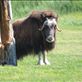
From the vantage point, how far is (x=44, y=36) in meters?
9.09

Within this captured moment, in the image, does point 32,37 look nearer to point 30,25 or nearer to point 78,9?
point 30,25

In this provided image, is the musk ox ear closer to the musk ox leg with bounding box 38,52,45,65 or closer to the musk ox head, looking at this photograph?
the musk ox head

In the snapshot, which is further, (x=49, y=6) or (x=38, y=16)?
(x=49, y=6)

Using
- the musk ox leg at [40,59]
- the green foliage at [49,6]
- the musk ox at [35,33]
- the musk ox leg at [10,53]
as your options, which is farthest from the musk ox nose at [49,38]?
the green foliage at [49,6]

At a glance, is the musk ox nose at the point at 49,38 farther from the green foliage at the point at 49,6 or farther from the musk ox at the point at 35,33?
the green foliage at the point at 49,6

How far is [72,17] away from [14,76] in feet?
69.1

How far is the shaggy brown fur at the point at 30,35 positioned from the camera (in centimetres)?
917

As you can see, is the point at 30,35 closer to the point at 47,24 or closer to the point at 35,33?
the point at 35,33

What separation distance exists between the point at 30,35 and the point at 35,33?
100 mm

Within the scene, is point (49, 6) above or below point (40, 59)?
below

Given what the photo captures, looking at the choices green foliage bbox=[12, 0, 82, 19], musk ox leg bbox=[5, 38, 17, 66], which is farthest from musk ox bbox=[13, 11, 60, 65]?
green foliage bbox=[12, 0, 82, 19]

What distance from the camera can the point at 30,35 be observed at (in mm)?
9211

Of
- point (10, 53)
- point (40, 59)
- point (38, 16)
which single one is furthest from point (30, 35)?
point (10, 53)

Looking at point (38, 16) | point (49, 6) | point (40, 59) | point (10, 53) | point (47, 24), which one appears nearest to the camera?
point (10, 53)
